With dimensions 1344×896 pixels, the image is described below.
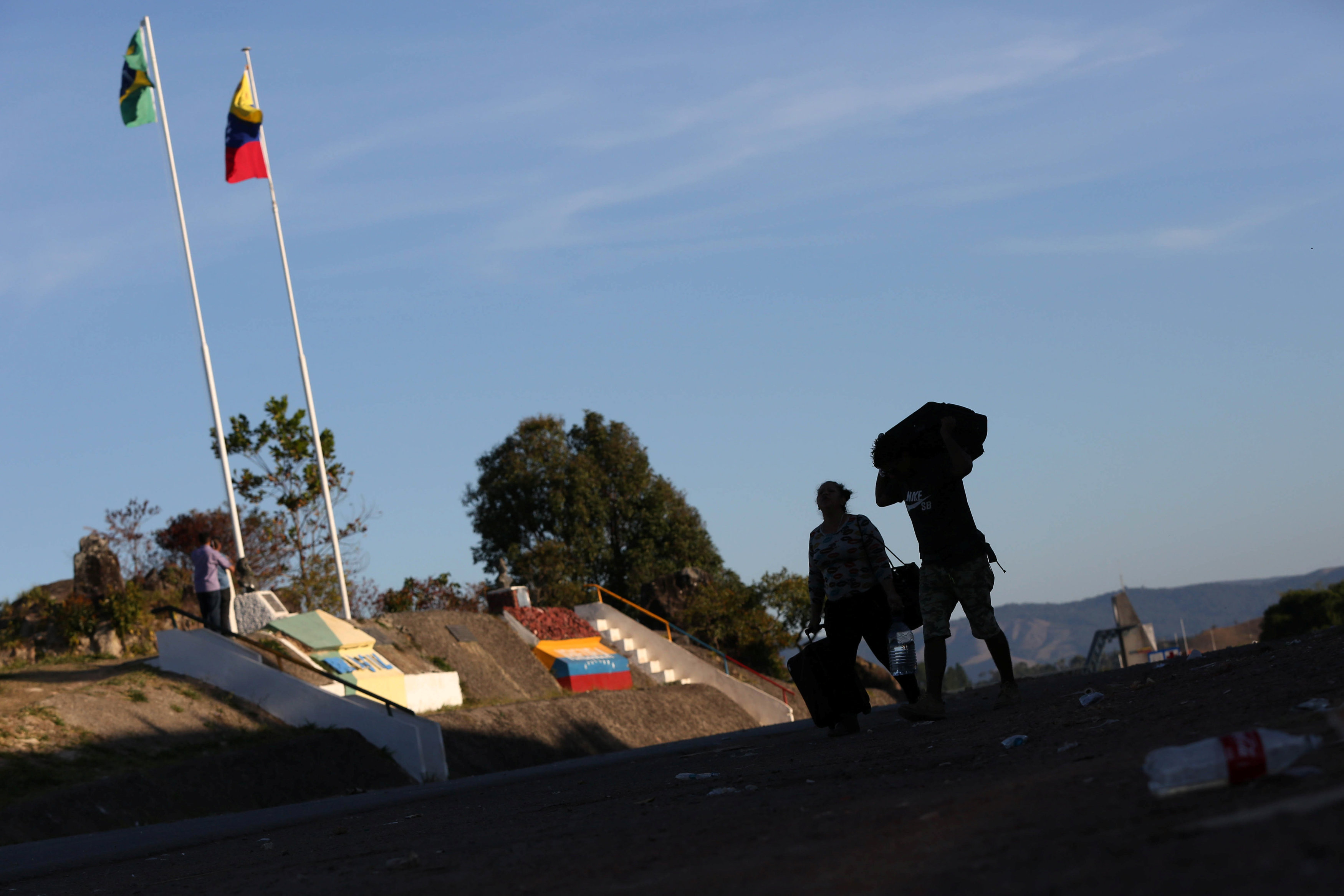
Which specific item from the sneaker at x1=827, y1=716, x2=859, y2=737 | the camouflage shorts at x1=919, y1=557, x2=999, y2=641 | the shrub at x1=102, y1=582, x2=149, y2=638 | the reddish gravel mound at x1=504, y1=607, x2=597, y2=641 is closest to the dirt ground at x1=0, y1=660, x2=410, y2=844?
the shrub at x1=102, y1=582, x2=149, y2=638

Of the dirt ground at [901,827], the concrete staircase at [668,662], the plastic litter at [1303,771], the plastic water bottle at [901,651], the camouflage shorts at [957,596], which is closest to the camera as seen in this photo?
the dirt ground at [901,827]

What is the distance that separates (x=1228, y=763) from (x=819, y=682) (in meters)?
5.94

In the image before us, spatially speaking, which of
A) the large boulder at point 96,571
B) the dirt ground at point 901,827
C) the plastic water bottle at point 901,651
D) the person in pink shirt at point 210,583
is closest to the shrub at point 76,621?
the large boulder at point 96,571

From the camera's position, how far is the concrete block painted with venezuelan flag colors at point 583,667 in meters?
25.3

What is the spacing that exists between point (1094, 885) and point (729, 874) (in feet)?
3.45

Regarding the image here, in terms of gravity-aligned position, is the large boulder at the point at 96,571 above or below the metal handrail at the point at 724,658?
above

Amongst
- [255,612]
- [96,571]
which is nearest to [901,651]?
[255,612]

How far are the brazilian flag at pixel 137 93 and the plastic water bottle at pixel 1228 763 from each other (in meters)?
25.3

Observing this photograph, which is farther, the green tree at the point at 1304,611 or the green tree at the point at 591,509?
the green tree at the point at 1304,611

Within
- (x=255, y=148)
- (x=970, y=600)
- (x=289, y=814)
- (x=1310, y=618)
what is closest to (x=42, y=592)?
(x=255, y=148)

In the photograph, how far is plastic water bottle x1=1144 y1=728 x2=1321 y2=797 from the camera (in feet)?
10.3

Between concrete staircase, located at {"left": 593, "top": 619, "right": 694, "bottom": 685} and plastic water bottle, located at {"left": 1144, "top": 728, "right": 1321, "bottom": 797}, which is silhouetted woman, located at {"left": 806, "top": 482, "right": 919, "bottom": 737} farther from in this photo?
concrete staircase, located at {"left": 593, "top": 619, "right": 694, "bottom": 685}

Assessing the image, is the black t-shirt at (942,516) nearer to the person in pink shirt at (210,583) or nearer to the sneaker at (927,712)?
the sneaker at (927,712)

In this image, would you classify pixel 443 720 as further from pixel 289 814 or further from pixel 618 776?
pixel 618 776
